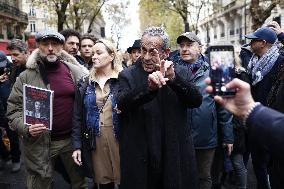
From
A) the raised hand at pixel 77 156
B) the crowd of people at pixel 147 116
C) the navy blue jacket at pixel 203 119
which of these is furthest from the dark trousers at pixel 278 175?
the raised hand at pixel 77 156

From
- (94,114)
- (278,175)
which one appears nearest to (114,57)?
(94,114)

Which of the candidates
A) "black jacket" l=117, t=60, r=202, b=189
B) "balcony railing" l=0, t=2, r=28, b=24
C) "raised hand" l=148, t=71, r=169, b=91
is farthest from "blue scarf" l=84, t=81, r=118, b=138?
"balcony railing" l=0, t=2, r=28, b=24

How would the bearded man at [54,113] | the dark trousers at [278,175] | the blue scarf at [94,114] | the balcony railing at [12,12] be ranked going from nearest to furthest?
the dark trousers at [278,175]
the blue scarf at [94,114]
the bearded man at [54,113]
the balcony railing at [12,12]

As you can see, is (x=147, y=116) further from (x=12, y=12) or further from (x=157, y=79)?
(x=12, y=12)

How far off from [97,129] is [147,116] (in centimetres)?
89

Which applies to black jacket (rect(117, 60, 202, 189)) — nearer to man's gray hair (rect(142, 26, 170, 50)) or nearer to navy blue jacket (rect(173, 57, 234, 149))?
man's gray hair (rect(142, 26, 170, 50))

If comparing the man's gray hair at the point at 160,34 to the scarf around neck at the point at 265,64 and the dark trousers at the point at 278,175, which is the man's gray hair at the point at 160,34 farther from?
the scarf around neck at the point at 265,64

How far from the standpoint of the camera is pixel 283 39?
380cm

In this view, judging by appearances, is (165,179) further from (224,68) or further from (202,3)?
(202,3)

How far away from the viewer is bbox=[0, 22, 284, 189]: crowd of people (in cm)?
278

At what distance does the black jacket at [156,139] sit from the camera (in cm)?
303

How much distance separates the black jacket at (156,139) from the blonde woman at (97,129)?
0.65 metres

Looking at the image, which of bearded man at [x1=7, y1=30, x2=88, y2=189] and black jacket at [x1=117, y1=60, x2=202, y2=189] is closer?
black jacket at [x1=117, y1=60, x2=202, y2=189]

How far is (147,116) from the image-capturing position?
3059mm
